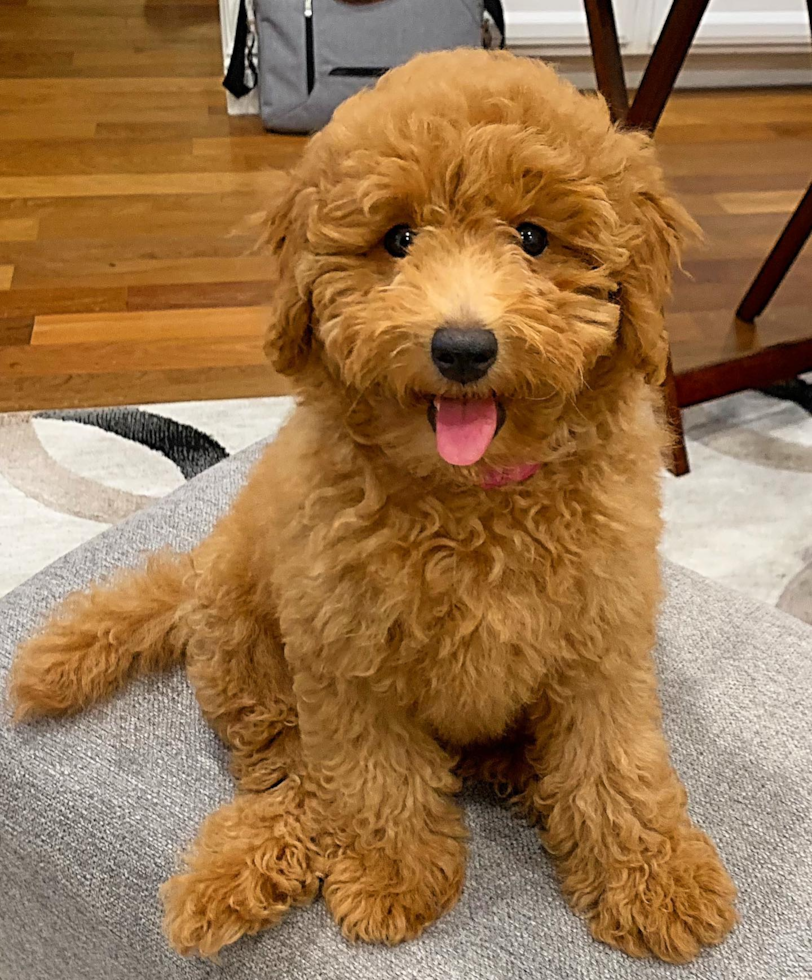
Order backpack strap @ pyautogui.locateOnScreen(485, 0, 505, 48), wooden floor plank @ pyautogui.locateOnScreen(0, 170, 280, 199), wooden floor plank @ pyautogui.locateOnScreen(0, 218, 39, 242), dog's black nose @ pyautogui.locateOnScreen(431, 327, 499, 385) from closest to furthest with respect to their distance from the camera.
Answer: dog's black nose @ pyautogui.locateOnScreen(431, 327, 499, 385), wooden floor plank @ pyautogui.locateOnScreen(0, 218, 39, 242), wooden floor plank @ pyautogui.locateOnScreen(0, 170, 280, 199), backpack strap @ pyautogui.locateOnScreen(485, 0, 505, 48)

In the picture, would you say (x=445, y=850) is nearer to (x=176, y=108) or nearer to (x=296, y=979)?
(x=296, y=979)

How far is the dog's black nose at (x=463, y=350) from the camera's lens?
0.77m

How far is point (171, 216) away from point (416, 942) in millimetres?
2340

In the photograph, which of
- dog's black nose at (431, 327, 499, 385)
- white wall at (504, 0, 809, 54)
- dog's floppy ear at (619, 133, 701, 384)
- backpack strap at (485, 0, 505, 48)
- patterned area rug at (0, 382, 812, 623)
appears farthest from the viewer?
white wall at (504, 0, 809, 54)

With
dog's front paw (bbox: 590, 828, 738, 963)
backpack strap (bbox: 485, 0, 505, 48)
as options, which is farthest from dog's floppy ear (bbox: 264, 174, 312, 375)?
backpack strap (bbox: 485, 0, 505, 48)

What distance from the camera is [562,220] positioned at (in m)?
0.83

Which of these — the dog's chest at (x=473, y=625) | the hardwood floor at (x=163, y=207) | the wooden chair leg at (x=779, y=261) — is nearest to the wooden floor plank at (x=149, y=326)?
the hardwood floor at (x=163, y=207)

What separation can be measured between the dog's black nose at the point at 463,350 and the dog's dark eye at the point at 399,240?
0.11 metres

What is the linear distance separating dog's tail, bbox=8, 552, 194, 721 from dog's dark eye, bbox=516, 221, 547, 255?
0.59m

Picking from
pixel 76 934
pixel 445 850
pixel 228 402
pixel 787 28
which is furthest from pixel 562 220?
pixel 787 28

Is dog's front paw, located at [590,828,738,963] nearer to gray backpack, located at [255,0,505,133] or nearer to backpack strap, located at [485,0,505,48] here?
gray backpack, located at [255,0,505,133]

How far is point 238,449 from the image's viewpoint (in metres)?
2.08

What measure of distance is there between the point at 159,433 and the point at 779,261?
53.9 inches

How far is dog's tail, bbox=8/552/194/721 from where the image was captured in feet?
3.76
